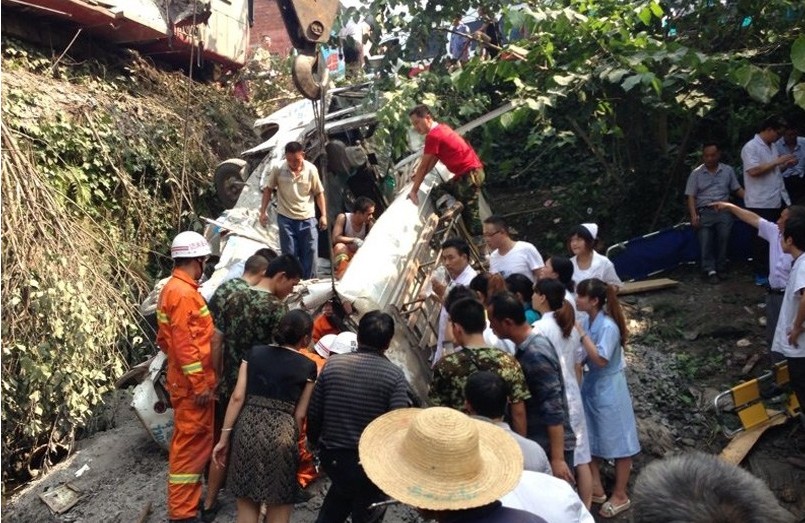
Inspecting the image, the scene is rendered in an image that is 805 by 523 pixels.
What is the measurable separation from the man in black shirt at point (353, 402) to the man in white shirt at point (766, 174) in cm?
448

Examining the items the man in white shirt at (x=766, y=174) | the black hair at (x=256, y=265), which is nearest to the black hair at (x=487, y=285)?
the black hair at (x=256, y=265)

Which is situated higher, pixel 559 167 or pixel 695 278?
pixel 559 167

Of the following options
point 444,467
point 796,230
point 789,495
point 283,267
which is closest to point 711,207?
point 796,230

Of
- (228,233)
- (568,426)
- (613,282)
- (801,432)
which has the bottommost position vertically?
(801,432)

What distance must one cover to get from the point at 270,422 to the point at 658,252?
507 cm

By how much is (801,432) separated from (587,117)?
3.46m

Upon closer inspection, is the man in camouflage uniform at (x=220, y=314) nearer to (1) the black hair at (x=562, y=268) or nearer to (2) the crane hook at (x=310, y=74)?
(2) the crane hook at (x=310, y=74)

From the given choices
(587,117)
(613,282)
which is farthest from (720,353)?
(587,117)

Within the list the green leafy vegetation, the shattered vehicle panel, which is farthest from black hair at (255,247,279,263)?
the green leafy vegetation

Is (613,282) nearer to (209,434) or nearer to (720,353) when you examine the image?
(720,353)

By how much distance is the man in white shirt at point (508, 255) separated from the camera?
4648 millimetres

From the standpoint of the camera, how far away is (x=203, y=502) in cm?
406

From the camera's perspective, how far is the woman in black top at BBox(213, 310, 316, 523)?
10.7 feet

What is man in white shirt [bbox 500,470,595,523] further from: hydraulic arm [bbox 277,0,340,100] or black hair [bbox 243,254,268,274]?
hydraulic arm [bbox 277,0,340,100]
